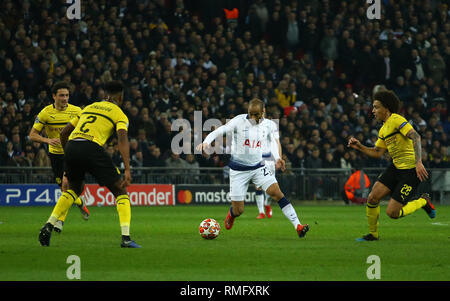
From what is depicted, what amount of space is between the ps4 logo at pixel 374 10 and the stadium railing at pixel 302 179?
6127 mm

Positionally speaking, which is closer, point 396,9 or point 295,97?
point 295,97

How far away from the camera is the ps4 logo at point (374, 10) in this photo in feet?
97.3

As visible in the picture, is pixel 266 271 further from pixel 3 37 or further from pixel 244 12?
pixel 244 12

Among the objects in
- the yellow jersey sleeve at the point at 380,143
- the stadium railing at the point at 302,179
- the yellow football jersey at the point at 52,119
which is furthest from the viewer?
the stadium railing at the point at 302,179

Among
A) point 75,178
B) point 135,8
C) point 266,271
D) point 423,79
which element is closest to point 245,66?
point 135,8

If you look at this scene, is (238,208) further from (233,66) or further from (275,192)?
(233,66)

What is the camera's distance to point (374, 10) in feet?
102

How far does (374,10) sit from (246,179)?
1845 cm

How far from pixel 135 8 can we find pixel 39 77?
523cm

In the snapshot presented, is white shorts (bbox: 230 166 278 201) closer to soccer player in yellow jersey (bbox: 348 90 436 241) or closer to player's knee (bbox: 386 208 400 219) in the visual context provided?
soccer player in yellow jersey (bbox: 348 90 436 241)

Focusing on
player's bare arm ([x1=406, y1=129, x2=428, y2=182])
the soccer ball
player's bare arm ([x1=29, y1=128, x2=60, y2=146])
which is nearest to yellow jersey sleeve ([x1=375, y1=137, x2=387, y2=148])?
player's bare arm ([x1=406, y1=129, x2=428, y2=182])

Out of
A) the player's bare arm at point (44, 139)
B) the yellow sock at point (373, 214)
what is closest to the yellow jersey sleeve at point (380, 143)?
the yellow sock at point (373, 214)

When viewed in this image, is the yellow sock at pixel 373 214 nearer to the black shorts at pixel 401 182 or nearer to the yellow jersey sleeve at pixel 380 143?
the black shorts at pixel 401 182
